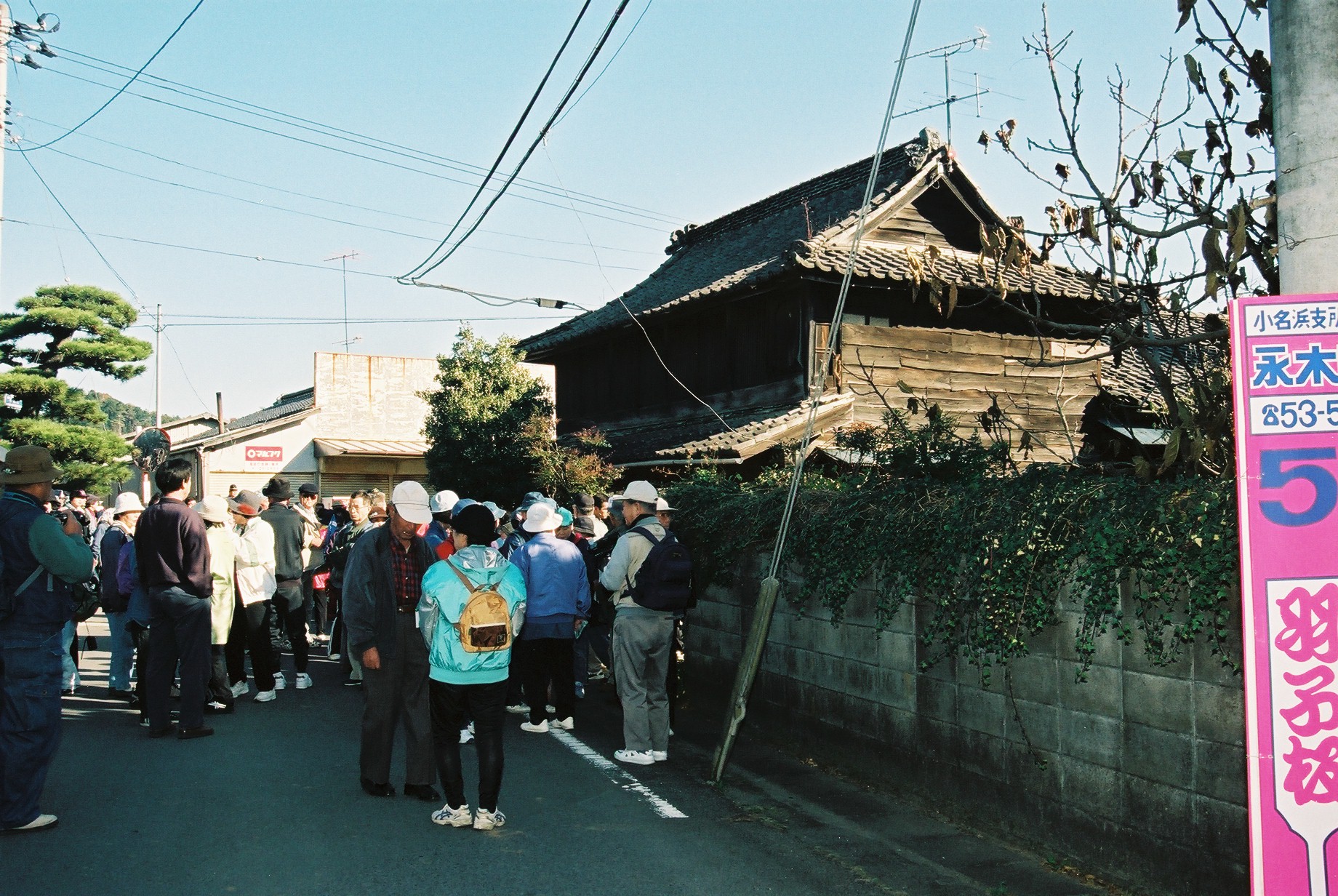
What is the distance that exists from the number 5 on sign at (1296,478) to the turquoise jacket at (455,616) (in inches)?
151

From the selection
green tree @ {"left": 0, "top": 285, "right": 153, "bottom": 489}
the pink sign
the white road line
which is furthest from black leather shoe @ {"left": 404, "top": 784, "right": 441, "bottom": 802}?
green tree @ {"left": 0, "top": 285, "right": 153, "bottom": 489}

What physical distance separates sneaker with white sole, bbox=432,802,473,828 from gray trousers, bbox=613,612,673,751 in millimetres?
1848

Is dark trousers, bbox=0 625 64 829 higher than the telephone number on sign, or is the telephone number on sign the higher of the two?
the telephone number on sign

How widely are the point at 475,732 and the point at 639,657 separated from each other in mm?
1976

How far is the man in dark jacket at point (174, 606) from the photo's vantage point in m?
7.85

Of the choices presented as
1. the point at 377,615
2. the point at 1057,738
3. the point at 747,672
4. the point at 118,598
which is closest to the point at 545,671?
the point at 747,672

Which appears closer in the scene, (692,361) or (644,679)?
(644,679)

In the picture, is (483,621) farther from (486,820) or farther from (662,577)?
(662,577)

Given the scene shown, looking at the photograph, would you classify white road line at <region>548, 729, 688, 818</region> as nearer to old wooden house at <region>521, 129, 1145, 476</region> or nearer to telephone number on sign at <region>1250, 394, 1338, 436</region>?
telephone number on sign at <region>1250, 394, 1338, 436</region>

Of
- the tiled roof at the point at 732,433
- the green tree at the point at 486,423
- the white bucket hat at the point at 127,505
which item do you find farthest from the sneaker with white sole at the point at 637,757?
the green tree at the point at 486,423

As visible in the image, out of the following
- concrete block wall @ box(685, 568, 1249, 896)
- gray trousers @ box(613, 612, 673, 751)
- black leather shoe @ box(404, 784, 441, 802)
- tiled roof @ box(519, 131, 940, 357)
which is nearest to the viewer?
concrete block wall @ box(685, 568, 1249, 896)

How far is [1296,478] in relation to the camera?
11.3 feet

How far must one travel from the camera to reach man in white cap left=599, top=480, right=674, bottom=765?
7.48m

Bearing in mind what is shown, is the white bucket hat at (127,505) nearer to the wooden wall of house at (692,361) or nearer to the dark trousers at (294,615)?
the dark trousers at (294,615)
